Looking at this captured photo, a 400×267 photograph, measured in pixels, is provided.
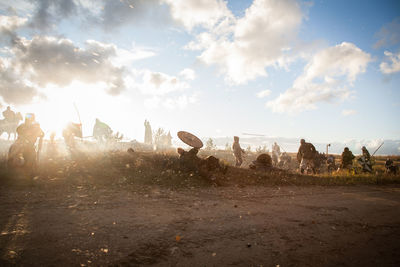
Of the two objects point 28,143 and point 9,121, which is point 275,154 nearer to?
point 28,143

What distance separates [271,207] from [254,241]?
2.30m

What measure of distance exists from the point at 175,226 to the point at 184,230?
0.23 meters

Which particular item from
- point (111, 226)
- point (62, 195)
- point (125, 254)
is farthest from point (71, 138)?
point (125, 254)

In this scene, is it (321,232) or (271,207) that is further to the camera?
(271,207)

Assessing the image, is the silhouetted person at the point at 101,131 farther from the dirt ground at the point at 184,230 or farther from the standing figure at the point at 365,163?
the standing figure at the point at 365,163

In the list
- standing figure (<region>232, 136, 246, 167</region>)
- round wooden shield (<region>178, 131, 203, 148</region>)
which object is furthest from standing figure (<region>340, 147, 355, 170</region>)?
round wooden shield (<region>178, 131, 203, 148</region>)

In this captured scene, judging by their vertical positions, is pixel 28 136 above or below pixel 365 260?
above

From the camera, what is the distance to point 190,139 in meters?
12.2

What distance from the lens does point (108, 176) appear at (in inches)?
297

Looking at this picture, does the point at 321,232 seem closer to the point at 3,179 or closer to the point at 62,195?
the point at 62,195

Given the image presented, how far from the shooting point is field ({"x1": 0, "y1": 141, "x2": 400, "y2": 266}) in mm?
2672

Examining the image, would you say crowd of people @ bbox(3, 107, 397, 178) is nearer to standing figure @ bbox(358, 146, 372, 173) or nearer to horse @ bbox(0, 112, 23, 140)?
standing figure @ bbox(358, 146, 372, 173)

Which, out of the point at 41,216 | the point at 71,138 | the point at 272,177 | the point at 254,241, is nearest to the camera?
the point at 254,241

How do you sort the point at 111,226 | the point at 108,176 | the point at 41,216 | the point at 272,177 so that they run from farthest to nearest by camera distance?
the point at 272,177 → the point at 108,176 → the point at 41,216 → the point at 111,226
